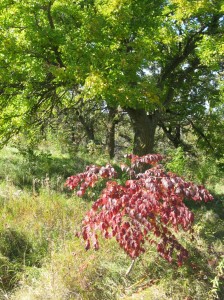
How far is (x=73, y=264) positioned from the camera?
4324 mm

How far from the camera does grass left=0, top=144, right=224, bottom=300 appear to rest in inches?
159

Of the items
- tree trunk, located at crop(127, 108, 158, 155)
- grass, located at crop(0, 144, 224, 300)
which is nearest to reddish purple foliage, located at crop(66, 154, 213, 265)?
grass, located at crop(0, 144, 224, 300)

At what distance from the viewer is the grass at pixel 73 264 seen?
4.04 m

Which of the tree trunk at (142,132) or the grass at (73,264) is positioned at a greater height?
the tree trunk at (142,132)

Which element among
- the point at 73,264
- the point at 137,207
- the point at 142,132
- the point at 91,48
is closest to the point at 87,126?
the point at 142,132

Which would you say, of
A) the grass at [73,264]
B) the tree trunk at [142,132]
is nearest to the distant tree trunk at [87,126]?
the tree trunk at [142,132]

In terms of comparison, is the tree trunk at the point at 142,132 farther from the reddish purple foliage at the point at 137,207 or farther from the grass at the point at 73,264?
the reddish purple foliage at the point at 137,207

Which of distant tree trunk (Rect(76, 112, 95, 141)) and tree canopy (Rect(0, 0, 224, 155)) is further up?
tree canopy (Rect(0, 0, 224, 155))

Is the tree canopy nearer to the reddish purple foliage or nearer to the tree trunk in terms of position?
the tree trunk

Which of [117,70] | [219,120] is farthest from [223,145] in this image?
[117,70]

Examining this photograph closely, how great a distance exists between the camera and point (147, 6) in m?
9.91

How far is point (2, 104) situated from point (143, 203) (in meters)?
6.78

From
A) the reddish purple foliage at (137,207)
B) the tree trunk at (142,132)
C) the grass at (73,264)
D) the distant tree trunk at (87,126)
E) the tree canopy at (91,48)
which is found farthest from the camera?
the distant tree trunk at (87,126)

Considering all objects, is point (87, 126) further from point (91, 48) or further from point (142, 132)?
point (91, 48)
